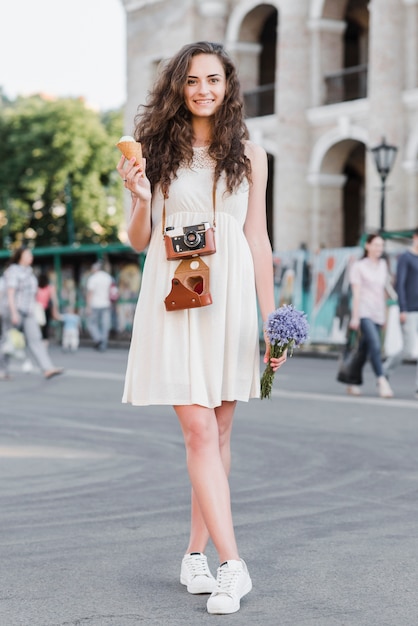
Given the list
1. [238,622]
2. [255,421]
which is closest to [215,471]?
[238,622]

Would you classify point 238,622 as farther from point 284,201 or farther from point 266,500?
point 284,201

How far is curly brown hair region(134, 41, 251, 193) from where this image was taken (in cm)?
530

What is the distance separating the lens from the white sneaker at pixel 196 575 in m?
5.29

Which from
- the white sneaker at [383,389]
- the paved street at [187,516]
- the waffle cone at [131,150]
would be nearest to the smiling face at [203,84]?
the waffle cone at [131,150]

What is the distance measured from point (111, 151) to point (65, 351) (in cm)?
3922

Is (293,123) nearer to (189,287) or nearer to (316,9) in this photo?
(316,9)

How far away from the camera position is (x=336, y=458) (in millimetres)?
9867

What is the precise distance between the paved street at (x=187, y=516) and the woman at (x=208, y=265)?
0.36 meters

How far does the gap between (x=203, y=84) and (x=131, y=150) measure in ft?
1.42

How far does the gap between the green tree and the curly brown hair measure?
60.2 metres

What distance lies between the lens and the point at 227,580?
5039 mm

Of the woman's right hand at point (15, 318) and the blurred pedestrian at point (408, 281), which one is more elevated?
the blurred pedestrian at point (408, 281)

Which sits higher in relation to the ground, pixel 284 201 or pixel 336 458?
pixel 284 201

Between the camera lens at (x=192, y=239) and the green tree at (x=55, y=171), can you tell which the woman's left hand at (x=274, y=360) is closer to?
the camera lens at (x=192, y=239)
